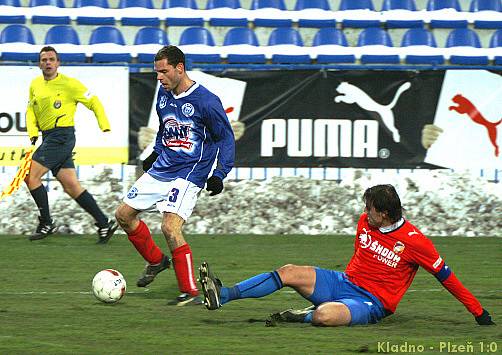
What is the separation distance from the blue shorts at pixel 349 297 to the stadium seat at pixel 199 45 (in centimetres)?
910

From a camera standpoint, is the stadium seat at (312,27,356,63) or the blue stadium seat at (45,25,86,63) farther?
the blue stadium seat at (45,25,86,63)

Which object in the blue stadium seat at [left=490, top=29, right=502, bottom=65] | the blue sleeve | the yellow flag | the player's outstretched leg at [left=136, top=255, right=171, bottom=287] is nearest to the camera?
the blue sleeve

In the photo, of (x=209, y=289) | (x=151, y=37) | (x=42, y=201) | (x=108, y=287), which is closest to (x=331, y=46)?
(x=151, y=37)

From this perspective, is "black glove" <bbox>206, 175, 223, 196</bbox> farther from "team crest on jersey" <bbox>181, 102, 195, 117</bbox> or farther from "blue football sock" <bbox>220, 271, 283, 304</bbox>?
"blue football sock" <bbox>220, 271, 283, 304</bbox>

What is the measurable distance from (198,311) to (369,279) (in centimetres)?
143

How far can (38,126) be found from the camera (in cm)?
1319

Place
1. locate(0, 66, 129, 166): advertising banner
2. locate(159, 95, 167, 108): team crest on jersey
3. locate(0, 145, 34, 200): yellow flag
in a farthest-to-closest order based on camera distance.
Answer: locate(0, 66, 129, 166): advertising banner
locate(0, 145, 34, 200): yellow flag
locate(159, 95, 167, 108): team crest on jersey

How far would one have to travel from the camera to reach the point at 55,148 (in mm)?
13039

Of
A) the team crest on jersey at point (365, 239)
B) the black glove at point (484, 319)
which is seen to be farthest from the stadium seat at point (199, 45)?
the black glove at point (484, 319)

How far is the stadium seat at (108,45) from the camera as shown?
16.5 m

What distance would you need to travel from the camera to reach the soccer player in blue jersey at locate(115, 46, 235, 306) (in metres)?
8.56

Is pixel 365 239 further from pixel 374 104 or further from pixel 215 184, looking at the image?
pixel 374 104

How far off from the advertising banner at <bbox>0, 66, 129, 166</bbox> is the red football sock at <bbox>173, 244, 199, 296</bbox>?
5.80 m

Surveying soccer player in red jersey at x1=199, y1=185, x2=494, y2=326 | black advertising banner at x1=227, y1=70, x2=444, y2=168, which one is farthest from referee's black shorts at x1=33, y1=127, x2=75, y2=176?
soccer player in red jersey at x1=199, y1=185, x2=494, y2=326
